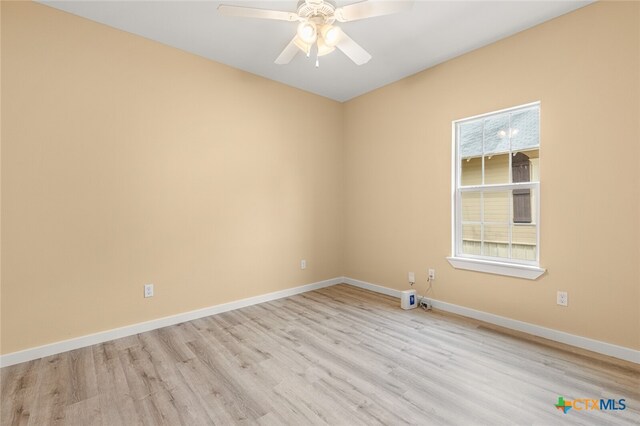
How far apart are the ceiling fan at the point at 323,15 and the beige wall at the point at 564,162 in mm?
1522

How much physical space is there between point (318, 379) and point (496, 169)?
2.64 metres

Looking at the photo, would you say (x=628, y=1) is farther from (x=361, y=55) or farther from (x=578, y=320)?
(x=578, y=320)

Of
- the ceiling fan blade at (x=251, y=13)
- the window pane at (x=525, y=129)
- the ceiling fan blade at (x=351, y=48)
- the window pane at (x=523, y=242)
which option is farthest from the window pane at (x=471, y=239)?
the ceiling fan blade at (x=251, y=13)

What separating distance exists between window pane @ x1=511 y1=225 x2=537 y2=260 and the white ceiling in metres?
1.86

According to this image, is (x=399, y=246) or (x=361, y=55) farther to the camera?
(x=399, y=246)

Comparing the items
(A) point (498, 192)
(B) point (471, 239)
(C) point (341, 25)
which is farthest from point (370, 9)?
(B) point (471, 239)

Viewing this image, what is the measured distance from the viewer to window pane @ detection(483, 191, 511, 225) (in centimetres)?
293

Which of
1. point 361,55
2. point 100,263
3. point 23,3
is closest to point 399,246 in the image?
point 361,55

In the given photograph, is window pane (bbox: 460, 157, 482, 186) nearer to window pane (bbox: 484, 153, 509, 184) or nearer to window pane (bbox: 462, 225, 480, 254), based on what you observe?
window pane (bbox: 484, 153, 509, 184)

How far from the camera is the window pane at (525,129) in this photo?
271 cm

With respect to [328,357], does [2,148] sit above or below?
above

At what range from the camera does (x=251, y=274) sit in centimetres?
357

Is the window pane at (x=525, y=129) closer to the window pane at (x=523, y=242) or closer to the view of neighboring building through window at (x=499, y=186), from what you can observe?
the view of neighboring building through window at (x=499, y=186)

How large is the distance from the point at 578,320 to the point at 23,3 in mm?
5165
